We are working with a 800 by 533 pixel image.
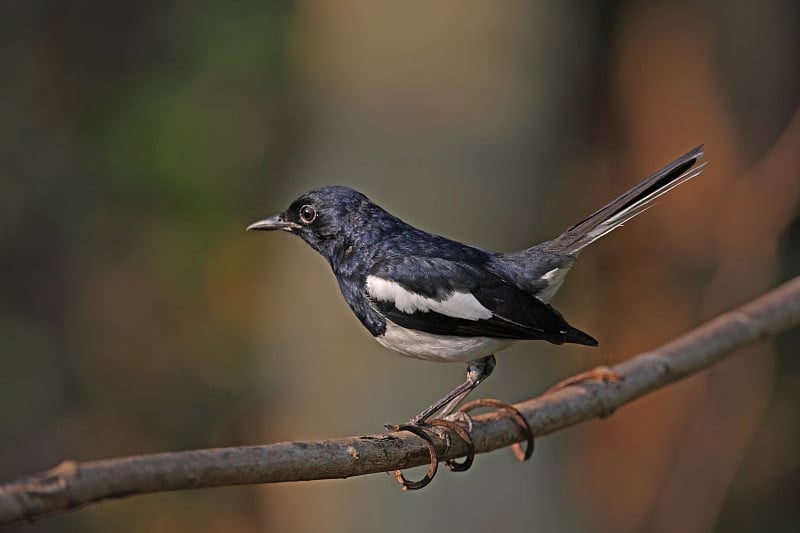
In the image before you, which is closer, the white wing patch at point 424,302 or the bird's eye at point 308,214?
the white wing patch at point 424,302

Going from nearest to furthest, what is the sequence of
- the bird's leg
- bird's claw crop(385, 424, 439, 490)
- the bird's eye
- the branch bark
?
1. the branch bark
2. bird's claw crop(385, 424, 439, 490)
3. the bird's leg
4. the bird's eye

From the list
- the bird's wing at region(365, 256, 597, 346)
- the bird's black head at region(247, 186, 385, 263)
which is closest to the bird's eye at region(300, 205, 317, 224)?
the bird's black head at region(247, 186, 385, 263)

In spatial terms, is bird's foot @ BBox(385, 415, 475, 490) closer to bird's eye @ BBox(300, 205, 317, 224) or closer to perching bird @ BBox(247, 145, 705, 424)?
perching bird @ BBox(247, 145, 705, 424)

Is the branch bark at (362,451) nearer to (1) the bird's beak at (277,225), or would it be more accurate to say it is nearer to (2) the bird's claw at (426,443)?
(2) the bird's claw at (426,443)

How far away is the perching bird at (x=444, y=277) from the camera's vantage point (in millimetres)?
3344

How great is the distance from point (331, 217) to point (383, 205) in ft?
9.39

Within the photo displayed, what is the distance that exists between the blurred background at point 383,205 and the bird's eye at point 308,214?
262 centimetres

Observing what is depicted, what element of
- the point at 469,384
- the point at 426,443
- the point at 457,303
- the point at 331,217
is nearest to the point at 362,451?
the point at 426,443

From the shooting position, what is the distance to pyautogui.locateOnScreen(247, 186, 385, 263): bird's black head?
3.61 meters

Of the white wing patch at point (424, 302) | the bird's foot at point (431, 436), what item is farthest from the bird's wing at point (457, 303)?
the bird's foot at point (431, 436)

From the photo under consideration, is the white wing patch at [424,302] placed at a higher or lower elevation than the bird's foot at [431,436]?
higher

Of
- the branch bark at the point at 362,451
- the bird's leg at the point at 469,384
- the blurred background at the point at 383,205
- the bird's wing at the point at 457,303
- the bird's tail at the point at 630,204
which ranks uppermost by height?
the blurred background at the point at 383,205

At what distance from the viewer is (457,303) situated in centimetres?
342

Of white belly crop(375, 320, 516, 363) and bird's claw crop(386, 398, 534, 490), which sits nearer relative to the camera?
bird's claw crop(386, 398, 534, 490)
